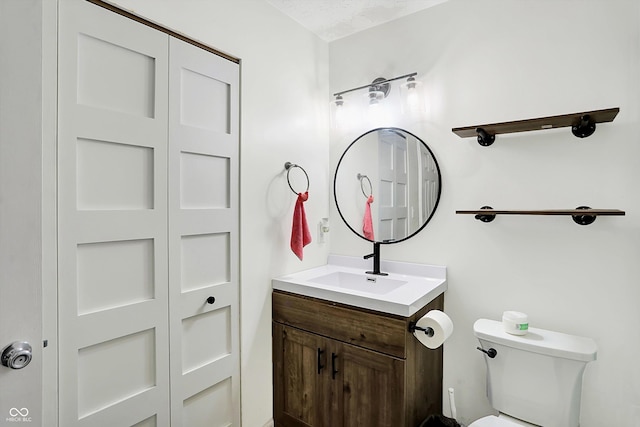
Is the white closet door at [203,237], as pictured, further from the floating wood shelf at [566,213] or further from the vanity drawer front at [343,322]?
the floating wood shelf at [566,213]

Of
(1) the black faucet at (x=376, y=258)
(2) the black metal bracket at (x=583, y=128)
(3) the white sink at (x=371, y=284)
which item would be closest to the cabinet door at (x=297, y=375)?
(3) the white sink at (x=371, y=284)

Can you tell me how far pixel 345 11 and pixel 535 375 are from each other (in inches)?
81.8

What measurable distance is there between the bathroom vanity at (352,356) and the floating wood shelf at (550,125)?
77 centimetres

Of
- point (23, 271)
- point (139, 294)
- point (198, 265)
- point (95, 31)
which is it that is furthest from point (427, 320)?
point (95, 31)

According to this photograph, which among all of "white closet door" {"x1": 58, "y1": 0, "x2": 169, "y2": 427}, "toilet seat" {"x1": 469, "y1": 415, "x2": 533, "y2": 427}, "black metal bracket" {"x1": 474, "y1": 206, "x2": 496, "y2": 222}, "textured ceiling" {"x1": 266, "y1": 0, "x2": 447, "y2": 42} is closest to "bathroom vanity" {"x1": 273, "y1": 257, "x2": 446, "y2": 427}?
"toilet seat" {"x1": 469, "y1": 415, "x2": 533, "y2": 427}

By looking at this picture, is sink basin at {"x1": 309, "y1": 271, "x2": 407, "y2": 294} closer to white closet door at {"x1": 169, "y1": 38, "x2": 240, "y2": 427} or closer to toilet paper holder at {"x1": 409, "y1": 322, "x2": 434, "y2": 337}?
toilet paper holder at {"x1": 409, "y1": 322, "x2": 434, "y2": 337}

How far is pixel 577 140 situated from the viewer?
5.02 ft

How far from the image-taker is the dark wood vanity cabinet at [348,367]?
4.84 feet

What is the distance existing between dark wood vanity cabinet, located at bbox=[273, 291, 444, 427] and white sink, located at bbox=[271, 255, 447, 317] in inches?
1.7

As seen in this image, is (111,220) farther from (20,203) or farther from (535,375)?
(535,375)

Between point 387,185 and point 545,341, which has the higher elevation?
point 387,185

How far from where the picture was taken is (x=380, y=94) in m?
2.05

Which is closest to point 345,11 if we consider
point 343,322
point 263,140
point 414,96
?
point 414,96

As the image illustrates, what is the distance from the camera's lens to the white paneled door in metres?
1.15
